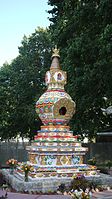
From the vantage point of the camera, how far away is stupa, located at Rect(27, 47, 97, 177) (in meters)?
14.3

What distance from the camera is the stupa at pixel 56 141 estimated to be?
1430 centimetres

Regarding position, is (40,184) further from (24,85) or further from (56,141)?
(24,85)

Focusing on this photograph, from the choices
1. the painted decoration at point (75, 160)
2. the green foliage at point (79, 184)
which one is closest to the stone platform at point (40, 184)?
the green foliage at point (79, 184)

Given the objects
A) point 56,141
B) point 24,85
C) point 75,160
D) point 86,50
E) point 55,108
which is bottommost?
point 75,160

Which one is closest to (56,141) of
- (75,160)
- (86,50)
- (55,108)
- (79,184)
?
(75,160)

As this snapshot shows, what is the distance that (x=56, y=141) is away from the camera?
48.4 ft

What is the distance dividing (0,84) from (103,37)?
60.1 feet

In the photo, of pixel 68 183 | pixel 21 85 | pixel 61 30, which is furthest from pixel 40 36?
pixel 68 183

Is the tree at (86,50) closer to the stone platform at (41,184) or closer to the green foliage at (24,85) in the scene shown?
the stone platform at (41,184)

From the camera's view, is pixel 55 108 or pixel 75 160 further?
pixel 55 108

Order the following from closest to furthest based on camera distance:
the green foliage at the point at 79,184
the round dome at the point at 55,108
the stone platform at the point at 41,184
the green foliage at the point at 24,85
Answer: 1. the green foliage at the point at 79,184
2. the stone platform at the point at 41,184
3. the round dome at the point at 55,108
4. the green foliage at the point at 24,85

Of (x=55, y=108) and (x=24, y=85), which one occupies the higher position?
(x=24, y=85)

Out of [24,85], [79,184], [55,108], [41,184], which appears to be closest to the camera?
[79,184]

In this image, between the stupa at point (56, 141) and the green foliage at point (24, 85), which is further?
the green foliage at point (24, 85)
